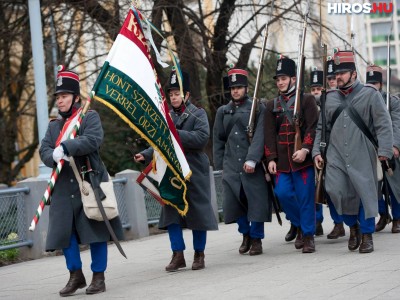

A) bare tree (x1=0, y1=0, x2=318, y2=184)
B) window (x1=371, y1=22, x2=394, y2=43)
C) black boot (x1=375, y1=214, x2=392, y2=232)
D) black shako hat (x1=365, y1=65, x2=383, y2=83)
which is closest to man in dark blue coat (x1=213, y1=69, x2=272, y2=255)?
black shako hat (x1=365, y1=65, x2=383, y2=83)

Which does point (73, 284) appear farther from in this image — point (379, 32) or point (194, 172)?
point (379, 32)

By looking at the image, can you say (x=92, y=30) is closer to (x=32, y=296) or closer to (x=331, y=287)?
(x=32, y=296)

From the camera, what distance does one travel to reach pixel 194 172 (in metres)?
11.2

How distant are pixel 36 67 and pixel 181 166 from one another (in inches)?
248

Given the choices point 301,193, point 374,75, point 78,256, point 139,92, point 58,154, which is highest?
point 374,75

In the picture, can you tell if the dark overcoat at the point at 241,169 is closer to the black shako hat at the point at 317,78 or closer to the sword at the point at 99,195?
the black shako hat at the point at 317,78

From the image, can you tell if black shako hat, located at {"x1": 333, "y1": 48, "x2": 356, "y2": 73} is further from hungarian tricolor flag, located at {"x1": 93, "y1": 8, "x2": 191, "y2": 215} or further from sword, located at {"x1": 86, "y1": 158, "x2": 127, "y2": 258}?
sword, located at {"x1": 86, "y1": 158, "x2": 127, "y2": 258}

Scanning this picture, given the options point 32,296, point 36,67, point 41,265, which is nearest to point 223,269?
point 32,296

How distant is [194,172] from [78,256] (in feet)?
6.29

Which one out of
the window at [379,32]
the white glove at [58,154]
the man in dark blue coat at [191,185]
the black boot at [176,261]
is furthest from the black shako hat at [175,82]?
the window at [379,32]

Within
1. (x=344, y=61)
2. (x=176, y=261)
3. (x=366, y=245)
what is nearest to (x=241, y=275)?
(x=176, y=261)

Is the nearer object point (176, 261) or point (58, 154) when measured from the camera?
point (58, 154)

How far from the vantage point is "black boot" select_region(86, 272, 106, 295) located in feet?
31.9

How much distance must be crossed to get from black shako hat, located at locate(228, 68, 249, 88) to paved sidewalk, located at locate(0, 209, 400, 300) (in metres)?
1.93
